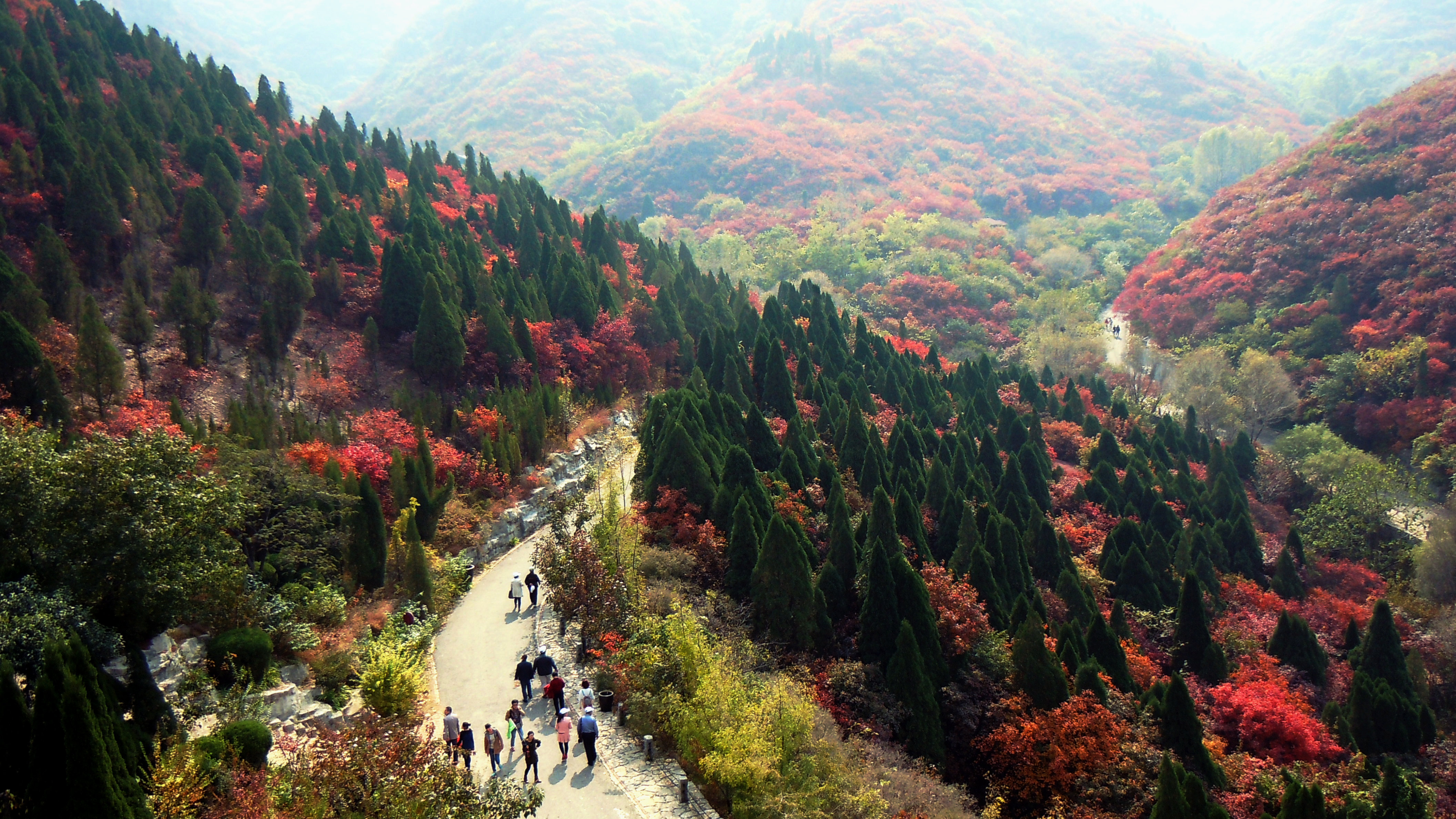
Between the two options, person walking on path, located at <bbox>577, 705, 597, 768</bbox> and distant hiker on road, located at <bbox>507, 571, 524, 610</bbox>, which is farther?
distant hiker on road, located at <bbox>507, 571, 524, 610</bbox>

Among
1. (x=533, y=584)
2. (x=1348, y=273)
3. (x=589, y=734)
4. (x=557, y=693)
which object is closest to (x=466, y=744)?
(x=589, y=734)

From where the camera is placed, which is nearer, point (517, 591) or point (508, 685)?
point (508, 685)

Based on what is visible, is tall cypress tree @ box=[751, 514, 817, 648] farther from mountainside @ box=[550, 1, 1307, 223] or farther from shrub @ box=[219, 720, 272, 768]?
mountainside @ box=[550, 1, 1307, 223]

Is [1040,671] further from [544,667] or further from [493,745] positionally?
[493,745]

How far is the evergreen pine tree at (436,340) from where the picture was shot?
117ft

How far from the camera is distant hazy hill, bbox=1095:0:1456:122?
5546 inches

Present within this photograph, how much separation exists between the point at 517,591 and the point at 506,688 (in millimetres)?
4331

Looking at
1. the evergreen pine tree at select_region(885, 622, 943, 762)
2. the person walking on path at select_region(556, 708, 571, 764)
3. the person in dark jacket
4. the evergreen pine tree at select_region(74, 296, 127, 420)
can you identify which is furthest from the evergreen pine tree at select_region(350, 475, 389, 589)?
the evergreen pine tree at select_region(885, 622, 943, 762)

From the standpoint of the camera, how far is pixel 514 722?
16.0m

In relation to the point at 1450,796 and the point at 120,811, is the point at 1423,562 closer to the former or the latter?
the point at 1450,796

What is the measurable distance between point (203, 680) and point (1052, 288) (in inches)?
3070

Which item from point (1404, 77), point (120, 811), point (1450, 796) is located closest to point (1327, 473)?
point (1450, 796)

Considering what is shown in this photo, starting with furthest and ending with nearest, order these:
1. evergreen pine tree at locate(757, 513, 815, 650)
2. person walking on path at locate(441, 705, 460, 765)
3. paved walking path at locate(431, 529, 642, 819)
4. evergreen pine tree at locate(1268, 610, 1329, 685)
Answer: evergreen pine tree at locate(1268, 610, 1329, 685)
evergreen pine tree at locate(757, 513, 815, 650)
person walking on path at locate(441, 705, 460, 765)
paved walking path at locate(431, 529, 642, 819)

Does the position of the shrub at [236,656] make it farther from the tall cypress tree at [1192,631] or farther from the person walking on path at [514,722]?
the tall cypress tree at [1192,631]
